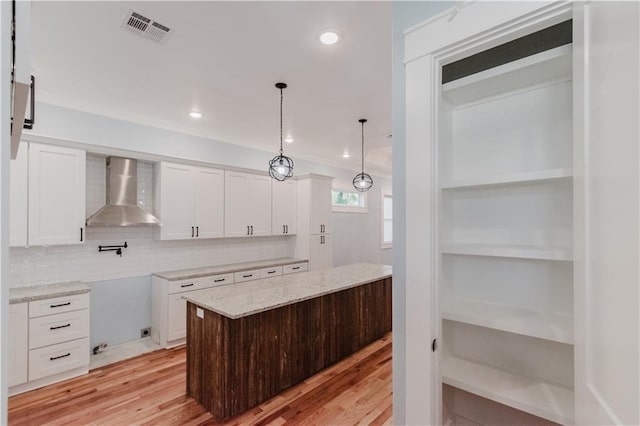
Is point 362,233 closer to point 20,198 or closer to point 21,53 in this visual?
point 20,198

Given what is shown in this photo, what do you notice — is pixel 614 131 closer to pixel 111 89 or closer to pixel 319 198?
pixel 111 89

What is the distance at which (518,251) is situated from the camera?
3.76ft

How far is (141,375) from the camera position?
3033 mm

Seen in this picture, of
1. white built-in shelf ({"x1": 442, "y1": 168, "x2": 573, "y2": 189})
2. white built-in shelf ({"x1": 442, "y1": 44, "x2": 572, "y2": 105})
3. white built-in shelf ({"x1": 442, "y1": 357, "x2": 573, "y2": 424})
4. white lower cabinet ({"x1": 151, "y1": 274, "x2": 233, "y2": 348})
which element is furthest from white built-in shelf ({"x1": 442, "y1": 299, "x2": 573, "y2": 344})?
white lower cabinet ({"x1": 151, "y1": 274, "x2": 233, "y2": 348})

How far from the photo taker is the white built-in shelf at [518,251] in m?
1.07

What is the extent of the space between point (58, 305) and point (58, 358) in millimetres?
496

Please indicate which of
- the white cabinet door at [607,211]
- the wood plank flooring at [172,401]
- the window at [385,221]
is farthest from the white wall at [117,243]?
the white cabinet door at [607,211]

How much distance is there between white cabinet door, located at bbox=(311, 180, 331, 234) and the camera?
536cm

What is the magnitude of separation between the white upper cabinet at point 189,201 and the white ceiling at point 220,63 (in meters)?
0.60

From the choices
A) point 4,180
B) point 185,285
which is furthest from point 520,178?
point 185,285

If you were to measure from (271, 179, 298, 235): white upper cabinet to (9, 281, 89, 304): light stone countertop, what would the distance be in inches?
103

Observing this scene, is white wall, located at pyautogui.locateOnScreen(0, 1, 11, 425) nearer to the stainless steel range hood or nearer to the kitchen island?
the kitchen island

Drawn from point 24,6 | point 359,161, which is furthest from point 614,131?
point 359,161

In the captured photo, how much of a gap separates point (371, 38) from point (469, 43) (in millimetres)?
1219
